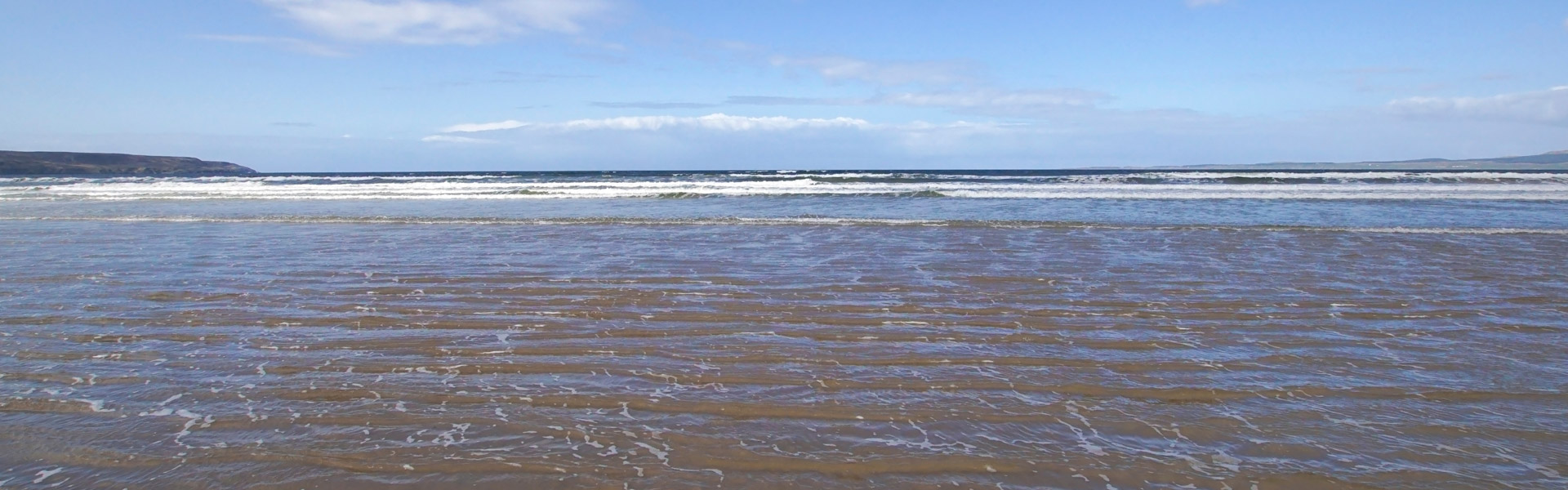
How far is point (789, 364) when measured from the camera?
489 centimetres

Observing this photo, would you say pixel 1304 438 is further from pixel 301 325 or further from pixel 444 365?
pixel 301 325

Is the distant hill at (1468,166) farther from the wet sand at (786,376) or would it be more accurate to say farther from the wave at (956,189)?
the wet sand at (786,376)

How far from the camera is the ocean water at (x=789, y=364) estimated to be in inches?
132

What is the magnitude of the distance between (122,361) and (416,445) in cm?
288

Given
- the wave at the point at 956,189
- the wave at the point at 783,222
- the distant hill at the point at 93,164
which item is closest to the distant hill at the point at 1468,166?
the wave at the point at 956,189

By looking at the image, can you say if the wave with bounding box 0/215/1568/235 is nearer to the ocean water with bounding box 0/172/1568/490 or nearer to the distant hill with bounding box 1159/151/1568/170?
the ocean water with bounding box 0/172/1568/490

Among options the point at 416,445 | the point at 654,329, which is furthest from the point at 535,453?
the point at 654,329

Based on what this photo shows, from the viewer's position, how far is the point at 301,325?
6.07 meters

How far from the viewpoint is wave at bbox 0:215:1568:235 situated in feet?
44.8

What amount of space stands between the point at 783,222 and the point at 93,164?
78.4 m

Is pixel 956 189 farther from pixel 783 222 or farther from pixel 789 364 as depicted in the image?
pixel 789 364

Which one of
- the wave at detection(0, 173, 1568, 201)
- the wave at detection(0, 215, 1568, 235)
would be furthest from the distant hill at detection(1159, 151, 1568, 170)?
the wave at detection(0, 215, 1568, 235)

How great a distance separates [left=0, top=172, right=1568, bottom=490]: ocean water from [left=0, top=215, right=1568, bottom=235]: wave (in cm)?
204

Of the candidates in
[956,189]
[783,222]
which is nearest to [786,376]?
[783,222]
